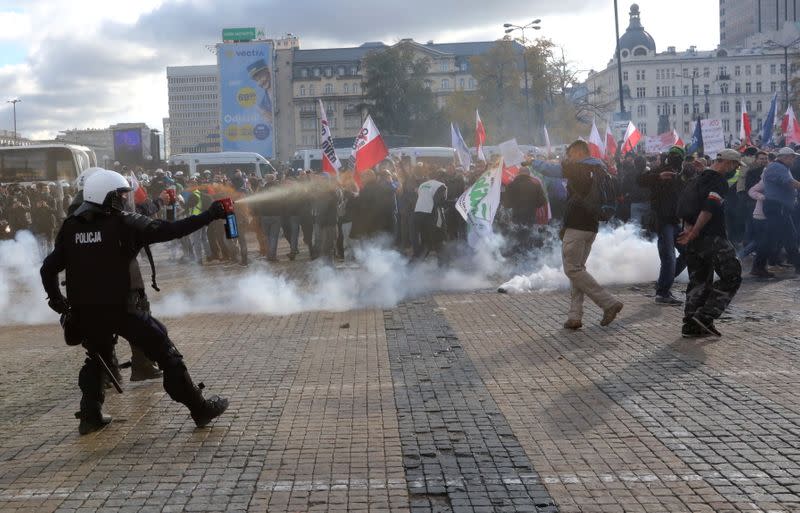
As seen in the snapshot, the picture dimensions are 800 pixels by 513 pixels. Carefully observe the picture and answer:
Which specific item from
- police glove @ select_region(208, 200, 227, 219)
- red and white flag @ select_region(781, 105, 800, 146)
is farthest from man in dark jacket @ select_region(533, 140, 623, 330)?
red and white flag @ select_region(781, 105, 800, 146)

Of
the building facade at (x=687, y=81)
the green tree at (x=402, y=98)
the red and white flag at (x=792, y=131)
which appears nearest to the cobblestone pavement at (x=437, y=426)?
the red and white flag at (x=792, y=131)

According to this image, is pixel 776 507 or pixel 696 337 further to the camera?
pixel 696 337

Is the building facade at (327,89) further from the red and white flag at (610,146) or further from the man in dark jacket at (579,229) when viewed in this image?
the man in dark jacket at (579,229)

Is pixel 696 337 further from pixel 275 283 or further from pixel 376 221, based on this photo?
pixel 376 221

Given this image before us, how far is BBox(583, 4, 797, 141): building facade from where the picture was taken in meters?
140

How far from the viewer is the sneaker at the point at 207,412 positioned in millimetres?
6391

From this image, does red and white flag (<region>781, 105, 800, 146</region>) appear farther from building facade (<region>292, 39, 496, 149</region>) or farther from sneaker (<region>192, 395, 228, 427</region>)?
building facade (<region>292, 39, 496, 149</region>)

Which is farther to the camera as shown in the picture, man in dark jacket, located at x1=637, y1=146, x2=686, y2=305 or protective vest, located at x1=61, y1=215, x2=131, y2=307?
man in dark jacket, located at x1=637, y1=146, x2=686, y2=305

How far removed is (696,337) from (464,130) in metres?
66.7

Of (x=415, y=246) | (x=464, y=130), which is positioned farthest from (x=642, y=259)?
(x=464, y=130)

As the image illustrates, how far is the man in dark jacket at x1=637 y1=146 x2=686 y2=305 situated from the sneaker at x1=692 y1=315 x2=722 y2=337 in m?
2.22

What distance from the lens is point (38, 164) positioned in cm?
3228

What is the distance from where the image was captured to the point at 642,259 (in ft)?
48.0

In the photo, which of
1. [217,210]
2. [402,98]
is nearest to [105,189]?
[217,210]
